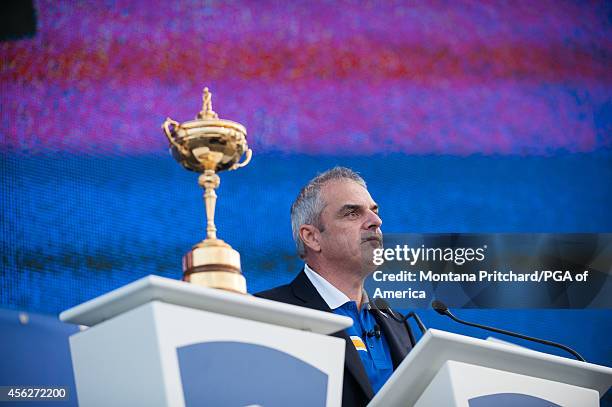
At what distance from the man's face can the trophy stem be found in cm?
85

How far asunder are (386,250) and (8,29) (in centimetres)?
158

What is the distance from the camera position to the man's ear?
3.38 m

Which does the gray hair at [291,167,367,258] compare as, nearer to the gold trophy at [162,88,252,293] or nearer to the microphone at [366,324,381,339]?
the microphone at [366,324,381,339]

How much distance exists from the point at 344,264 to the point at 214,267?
1.00 metres

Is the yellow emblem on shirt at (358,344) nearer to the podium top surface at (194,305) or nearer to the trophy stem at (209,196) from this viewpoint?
the trophy stem at (209,196)

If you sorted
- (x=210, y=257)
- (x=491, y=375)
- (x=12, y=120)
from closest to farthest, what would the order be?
(x=491, y=375) → (x=210, y=257) → (x=12, y=120)

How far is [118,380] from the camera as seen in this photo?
1.78 m

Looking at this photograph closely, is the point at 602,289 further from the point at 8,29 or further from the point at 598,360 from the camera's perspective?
the point at 8,29

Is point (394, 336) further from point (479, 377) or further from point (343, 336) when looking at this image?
point (479, 377)

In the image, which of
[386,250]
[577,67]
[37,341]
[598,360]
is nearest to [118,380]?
[37,341]

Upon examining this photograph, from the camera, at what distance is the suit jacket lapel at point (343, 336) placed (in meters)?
2.63

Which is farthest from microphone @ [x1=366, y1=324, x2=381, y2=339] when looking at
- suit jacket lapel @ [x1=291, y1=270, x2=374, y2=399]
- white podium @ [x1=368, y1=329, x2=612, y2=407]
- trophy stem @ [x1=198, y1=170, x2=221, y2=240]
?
white podium @ [x1=368, y1=329, x2=612, y2=407]

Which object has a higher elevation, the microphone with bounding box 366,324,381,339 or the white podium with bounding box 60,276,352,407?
the microphone with bounding box 366,324,381,339

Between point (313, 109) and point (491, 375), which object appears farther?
point (313, 109)
